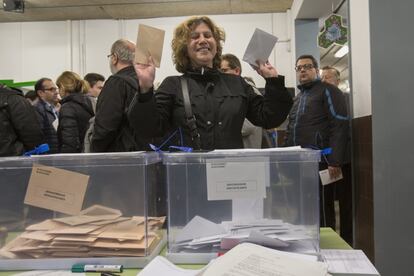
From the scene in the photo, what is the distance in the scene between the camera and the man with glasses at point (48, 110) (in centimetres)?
306

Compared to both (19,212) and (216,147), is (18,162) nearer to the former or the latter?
(19,212)

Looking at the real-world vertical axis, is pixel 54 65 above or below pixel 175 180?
above

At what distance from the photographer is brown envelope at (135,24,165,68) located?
3.39 ft

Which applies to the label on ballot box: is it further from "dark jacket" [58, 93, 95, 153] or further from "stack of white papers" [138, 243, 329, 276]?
"dark jacket" [58, 93, 95, 153]

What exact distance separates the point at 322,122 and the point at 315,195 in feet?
6.84

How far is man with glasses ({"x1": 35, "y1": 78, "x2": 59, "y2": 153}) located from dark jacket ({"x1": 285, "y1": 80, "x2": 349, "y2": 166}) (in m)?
1.81

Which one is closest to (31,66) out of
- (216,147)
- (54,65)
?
(54,65)

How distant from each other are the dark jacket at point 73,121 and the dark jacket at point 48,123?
0.20 m

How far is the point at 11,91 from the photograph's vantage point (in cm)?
248

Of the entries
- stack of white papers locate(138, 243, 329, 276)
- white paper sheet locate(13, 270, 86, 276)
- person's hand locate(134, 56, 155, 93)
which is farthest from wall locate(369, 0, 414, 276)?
white paper sheet locate(13, 270, 86, 276)

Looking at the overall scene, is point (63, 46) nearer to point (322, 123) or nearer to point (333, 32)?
point (333, 32)

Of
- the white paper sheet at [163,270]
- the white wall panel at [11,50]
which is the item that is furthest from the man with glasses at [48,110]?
the white wall panel at [11,50]

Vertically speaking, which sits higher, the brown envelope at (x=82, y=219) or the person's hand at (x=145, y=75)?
the person's hand at (x=145, y=75)

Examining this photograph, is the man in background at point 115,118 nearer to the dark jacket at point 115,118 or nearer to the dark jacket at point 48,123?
the dark jacket at point 115,118
